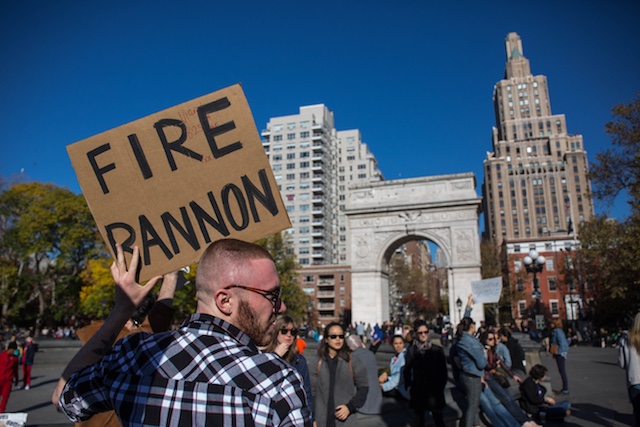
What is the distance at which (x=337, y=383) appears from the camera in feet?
16.0

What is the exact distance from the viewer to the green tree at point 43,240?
35.0 meters

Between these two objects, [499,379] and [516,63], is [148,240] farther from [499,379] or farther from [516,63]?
[516,63]

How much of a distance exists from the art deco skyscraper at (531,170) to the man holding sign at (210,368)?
10443cm

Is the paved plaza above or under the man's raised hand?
under

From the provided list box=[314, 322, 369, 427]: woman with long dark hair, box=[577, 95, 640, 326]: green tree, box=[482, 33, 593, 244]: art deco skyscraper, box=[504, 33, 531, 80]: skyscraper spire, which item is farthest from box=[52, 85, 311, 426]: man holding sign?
A: box=[504, 33, 531, 80]: skyscraper spire

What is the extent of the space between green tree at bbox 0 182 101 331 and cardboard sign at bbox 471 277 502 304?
32302 mm

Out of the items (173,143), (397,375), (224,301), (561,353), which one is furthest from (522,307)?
(224,301)

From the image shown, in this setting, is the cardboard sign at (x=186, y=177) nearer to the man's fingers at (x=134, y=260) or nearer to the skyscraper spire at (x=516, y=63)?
the man's fingers at (x=134, y=260)

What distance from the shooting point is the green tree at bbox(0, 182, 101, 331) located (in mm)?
35000

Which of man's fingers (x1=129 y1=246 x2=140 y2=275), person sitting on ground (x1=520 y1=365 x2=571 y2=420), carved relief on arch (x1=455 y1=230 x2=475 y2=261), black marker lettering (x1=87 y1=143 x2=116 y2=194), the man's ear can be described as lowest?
person sitting on ground (x1=520 y1=365 x2=571 y2=420)

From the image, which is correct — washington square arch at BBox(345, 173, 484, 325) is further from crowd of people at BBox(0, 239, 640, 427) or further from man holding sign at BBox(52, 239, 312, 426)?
man holding sign at BBox(52, 239, 312, 426)

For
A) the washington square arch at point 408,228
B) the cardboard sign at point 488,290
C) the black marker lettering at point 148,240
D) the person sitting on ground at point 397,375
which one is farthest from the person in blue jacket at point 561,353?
the washington square arch at point 408,228

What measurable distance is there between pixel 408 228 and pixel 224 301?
33012 mm

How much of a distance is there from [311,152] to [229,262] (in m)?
82.8
